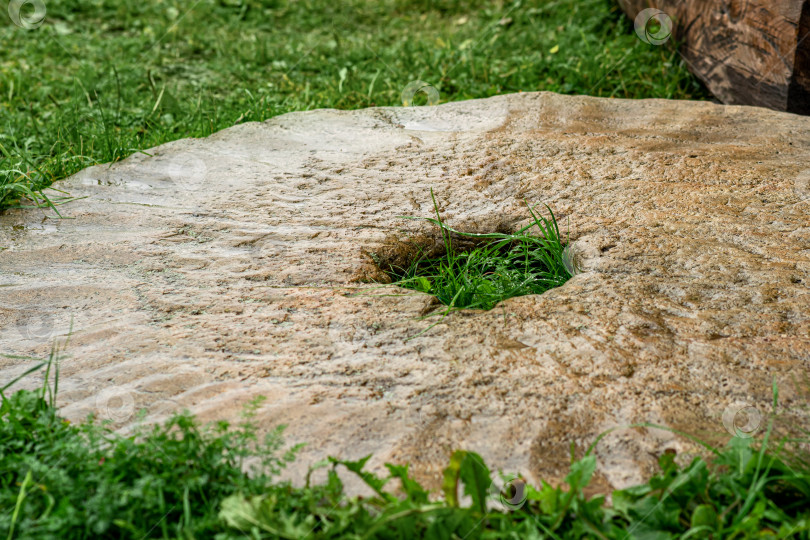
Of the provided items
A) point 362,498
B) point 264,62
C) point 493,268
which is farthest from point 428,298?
point 264,62

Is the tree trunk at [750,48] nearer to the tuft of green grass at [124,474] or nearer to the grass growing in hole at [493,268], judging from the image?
the grass growing in hole at [493,268]

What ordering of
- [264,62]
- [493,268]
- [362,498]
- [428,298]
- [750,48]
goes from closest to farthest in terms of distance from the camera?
[362,498], [428,298], [493,268], [750,48], [264,62]

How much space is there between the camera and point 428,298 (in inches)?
94.0

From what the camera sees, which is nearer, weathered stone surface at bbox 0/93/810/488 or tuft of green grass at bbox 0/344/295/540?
tuft of green grass at bbox 0/344/295/540

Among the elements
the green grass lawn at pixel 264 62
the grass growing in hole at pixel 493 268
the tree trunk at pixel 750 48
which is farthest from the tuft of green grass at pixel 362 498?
the tree trunk at pixel 750 48

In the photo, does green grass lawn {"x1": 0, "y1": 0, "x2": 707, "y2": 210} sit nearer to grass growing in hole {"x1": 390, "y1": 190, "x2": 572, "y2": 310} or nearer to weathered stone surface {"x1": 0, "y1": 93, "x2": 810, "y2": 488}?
weathered stone surface {"x1": 0, "y1": 93, "x2": 810, "y2": 488}

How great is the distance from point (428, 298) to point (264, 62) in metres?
4.10

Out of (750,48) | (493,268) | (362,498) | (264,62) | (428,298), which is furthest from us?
(264,62)

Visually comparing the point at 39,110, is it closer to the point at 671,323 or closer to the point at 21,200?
the point at 21,200

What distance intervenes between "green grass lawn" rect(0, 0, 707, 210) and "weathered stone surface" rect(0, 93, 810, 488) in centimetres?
106

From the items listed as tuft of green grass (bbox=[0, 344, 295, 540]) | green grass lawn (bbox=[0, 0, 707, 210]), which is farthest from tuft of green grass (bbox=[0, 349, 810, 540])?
green grass lawn (bbox=[0, 0, 707, 210])

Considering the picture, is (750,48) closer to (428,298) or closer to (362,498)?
(428,298)

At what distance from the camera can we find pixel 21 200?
124 inches

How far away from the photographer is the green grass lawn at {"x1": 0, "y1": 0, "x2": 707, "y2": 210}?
173 inches
